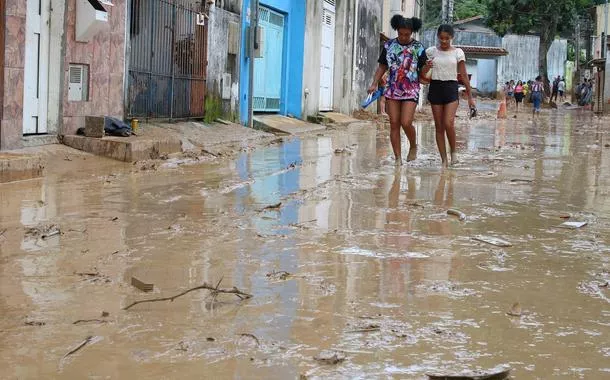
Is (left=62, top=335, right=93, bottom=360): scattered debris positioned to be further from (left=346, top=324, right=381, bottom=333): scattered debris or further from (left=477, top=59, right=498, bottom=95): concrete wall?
(left=477, top=59, right=498, bottom=95): concrete wall

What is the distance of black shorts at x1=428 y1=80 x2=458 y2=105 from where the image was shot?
10133 mm

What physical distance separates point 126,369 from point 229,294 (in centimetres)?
102

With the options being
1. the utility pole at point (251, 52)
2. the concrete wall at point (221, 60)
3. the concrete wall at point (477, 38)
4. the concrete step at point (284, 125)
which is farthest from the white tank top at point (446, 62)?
the concrete wall at point (477, 38)

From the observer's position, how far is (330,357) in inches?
118

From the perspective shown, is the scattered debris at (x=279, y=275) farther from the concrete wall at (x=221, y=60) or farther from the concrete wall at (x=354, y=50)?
the concrete wall at (x=354, y=50)

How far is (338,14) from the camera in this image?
81.6 feet

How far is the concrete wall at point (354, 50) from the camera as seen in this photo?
81.6 feet

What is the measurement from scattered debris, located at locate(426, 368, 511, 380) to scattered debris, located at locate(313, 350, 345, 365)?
299 mm

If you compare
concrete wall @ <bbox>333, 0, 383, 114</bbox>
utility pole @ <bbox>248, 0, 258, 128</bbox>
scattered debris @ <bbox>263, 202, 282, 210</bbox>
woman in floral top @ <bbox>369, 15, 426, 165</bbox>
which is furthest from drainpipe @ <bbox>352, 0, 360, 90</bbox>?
scattered debris @ <bbox>263, 202, 282, 210</bbox>

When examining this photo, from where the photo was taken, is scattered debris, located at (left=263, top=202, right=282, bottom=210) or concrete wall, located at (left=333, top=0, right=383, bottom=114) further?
concrete wall, located at (left=333, top=0, right=383, bottom=114)

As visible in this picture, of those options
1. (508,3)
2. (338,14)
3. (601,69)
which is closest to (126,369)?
(338,14)

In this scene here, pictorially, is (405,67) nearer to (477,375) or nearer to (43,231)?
(43,231)

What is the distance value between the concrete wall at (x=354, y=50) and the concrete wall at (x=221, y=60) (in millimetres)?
8435

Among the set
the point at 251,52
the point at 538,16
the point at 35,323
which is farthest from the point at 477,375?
the point at 538,16
